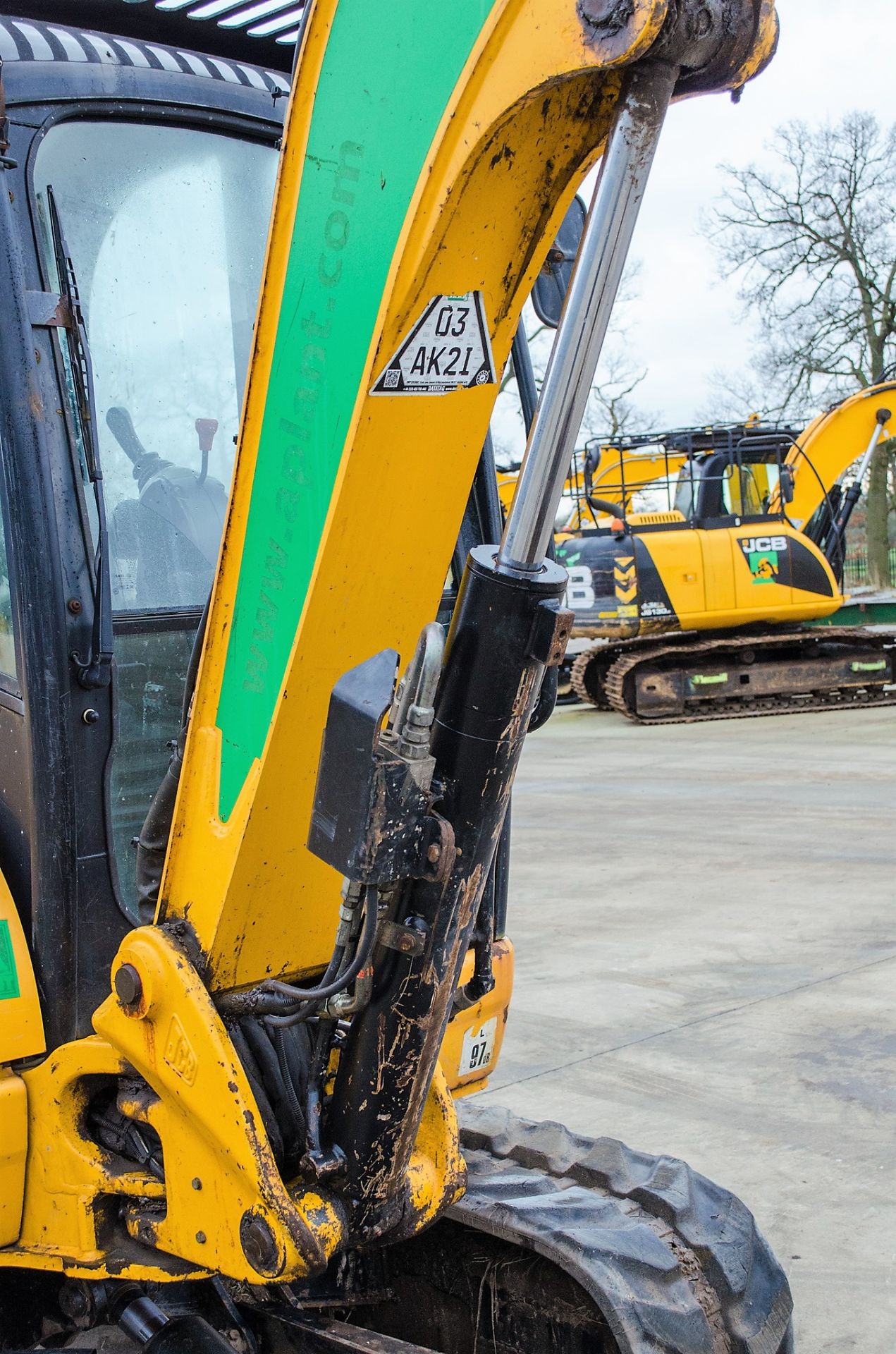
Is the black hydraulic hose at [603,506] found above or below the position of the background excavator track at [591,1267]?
above

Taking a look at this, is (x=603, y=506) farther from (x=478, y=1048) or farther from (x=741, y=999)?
(x=478, y=1048)

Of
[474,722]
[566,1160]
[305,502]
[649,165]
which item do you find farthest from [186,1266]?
[649,165]

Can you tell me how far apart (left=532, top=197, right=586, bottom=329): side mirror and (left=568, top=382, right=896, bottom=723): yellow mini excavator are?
11519 mm

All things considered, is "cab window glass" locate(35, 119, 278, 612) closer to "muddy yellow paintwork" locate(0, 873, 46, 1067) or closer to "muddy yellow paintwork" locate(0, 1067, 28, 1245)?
"muddy yellow paintwork" locate(0, 873, 46, 1067)

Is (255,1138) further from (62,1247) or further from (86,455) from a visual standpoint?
(86,455)

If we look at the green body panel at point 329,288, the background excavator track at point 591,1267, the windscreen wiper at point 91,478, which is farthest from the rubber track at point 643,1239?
the windscreen wiper at point 91,478

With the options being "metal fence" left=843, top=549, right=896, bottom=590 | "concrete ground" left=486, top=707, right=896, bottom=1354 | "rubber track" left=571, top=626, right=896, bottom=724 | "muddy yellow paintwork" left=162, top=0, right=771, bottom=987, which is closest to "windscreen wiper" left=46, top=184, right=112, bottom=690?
"muddy yellow paintwork" left=162, top=0, right=771, bottom=987

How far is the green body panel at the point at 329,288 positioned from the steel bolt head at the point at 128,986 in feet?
0.89

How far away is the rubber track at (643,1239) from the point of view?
2.12 m

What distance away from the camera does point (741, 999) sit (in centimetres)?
543

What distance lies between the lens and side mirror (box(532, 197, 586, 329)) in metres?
2.21

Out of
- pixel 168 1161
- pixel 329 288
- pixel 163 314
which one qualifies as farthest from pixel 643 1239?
pixel 163 314

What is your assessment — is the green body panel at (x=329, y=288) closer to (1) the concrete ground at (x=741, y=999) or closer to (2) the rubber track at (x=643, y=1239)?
(2) the rubber track at (x=643, y=1239)

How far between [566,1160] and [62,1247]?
3.01ft
